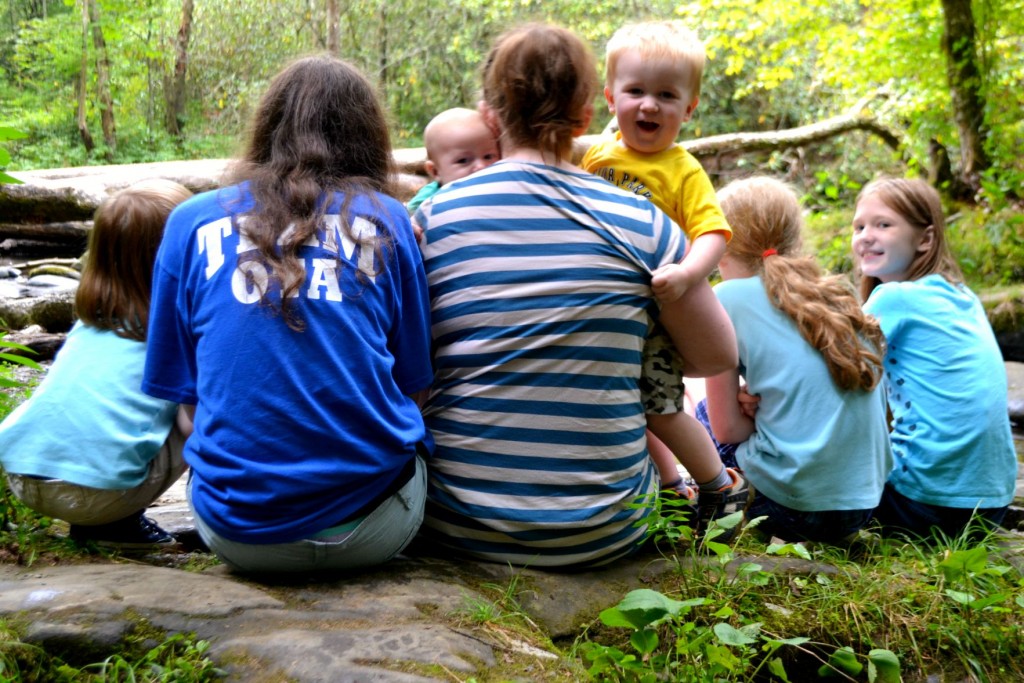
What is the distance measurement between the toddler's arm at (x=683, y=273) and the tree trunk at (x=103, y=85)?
528 inches

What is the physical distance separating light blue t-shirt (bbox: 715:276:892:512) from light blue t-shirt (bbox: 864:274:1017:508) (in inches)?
11.6

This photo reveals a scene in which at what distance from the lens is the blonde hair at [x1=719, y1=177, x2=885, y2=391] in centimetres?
272

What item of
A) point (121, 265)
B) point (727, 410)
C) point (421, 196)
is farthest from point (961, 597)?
point (121, 265)

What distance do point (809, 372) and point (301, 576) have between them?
1542 millimetres

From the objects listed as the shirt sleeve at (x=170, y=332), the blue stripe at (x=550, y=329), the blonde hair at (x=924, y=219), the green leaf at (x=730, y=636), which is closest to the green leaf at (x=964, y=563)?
the green leaf at (x=730, y=636)

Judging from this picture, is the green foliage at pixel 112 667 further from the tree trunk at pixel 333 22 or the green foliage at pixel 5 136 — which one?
the tree trunk at pixel 333 22

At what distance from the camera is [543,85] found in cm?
222

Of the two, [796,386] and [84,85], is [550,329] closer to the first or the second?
[796,386]

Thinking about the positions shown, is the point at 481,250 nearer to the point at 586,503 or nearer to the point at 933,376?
the point at 586,503

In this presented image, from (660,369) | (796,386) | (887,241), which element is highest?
(887,241)

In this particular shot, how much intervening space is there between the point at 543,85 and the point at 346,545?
1.15m

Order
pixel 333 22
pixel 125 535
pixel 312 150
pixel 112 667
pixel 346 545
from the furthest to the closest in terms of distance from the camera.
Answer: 1. pixel 333 22
2. pixel 125 535
3. pixel 312 150
4. pixel 346 545
5. pixel 112 667

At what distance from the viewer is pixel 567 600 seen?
7.32ft

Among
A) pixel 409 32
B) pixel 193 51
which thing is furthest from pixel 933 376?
pixel 193 51
